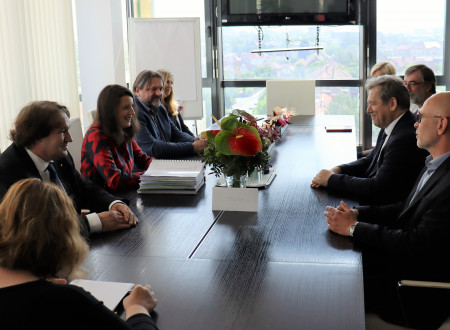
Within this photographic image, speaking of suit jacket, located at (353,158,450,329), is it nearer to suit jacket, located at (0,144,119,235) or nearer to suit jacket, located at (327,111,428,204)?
suit jacket, located at (327,111,428,204)

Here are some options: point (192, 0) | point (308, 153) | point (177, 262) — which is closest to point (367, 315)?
point (177, 262)

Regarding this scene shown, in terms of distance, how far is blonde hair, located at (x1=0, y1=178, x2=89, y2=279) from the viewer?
4.35 ft

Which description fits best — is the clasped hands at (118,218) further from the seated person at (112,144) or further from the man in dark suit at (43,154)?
the seated person at (112,144)

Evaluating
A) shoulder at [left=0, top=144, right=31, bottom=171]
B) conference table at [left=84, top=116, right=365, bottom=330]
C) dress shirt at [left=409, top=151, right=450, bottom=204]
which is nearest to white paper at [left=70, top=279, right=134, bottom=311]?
conference table at [left=84, top=116, right=365, bottom=330]

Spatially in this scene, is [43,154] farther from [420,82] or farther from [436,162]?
[420,82]

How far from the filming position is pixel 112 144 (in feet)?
11.9

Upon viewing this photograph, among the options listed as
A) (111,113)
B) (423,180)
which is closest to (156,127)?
(111,113)

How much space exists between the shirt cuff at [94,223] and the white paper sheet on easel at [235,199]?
0.57m

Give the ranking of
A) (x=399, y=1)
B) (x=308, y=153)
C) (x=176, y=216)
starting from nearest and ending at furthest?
(x=176, y=216) < (x=308, y=153) < (x=399, y=1)

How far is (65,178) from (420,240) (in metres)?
1.81

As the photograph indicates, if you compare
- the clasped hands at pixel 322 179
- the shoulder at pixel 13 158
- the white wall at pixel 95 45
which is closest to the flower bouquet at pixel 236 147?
the clasped hands at pixel 322 179

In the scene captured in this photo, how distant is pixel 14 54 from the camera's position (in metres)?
5.23

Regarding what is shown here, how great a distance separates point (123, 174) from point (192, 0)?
15.4ft

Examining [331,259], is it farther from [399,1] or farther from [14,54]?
[399,1]
